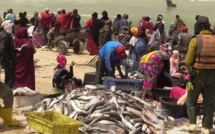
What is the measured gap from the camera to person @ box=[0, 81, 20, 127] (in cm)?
882

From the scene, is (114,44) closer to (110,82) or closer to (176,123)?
(110,82)

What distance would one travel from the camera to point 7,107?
8953 millimetres

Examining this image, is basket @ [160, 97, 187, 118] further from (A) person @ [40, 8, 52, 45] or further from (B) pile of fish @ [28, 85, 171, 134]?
(A) person @ [40, 8, 52, 45]

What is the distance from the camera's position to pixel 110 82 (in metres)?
11.3

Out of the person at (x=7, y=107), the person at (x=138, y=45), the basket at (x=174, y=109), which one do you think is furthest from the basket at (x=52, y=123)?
the person at (x=138, y=45)

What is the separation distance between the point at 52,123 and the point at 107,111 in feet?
3.65

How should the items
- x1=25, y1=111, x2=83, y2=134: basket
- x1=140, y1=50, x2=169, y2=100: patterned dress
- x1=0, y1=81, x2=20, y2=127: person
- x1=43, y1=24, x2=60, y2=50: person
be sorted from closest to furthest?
1. x1=25, y1=111, x2=83, y2=134: basket
2. x1=0, y1=81, x2=20, y2=127: person
3. x1=140, y1=50, x2=169, y2=100: patterned dress
4. x1=43, y1=24, x2=60, y2=50: person

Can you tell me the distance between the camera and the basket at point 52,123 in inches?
310

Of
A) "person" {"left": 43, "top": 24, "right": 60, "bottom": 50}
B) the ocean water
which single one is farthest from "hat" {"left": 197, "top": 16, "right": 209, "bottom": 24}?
the ocean water

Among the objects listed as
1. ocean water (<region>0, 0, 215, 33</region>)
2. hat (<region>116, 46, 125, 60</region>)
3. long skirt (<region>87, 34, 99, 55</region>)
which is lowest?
ocean water (<region>0, 0, 215, 33</region>)

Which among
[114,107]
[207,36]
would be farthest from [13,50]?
[207,36]

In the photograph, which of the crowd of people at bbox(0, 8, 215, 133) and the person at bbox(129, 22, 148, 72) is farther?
the person at bbox(129, 22, 148, 72)

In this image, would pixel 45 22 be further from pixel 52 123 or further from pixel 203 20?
pixel 52 123

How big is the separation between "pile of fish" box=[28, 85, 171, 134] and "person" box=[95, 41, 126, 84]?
159 centimetres
